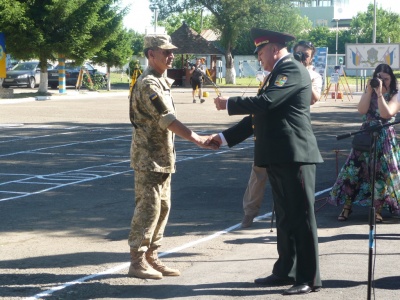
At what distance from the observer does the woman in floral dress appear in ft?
31.7

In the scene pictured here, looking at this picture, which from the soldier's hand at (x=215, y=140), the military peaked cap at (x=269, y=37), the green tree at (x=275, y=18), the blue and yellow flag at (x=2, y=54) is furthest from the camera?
the green tree at (x=275, y=18)

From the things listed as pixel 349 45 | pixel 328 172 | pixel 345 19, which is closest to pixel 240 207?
pixel 328 172

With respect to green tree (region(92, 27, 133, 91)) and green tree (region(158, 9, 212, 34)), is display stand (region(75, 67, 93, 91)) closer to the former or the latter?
green tree (region(92, 27, 133, 91))

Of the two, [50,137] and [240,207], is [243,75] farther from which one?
[240,207]

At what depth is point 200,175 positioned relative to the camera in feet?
47.0

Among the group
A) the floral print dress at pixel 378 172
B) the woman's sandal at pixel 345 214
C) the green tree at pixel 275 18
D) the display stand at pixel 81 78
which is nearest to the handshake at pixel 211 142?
the floral print dress at pixel 378 172

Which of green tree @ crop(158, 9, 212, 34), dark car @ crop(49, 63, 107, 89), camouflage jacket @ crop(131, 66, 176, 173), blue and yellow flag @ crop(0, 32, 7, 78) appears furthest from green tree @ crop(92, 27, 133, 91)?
green tree @ crop(158, 9, 212, 34)

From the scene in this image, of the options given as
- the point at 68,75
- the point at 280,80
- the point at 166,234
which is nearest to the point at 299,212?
the point at 280,80

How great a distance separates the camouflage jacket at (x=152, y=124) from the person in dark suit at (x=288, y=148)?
497 mm

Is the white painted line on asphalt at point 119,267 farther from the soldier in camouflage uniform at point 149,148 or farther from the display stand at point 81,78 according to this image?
the display stand at point 81,78

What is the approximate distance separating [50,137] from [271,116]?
15.1 m

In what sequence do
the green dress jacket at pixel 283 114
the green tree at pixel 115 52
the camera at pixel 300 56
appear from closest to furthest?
1. the green dress jacket at pixel 283 114
2. the camera at pixel 300 56
3. the green tree at pixel 115 52

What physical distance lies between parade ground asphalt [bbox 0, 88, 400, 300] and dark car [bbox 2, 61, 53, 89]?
34316 mm

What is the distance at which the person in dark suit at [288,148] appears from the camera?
21.6ft
